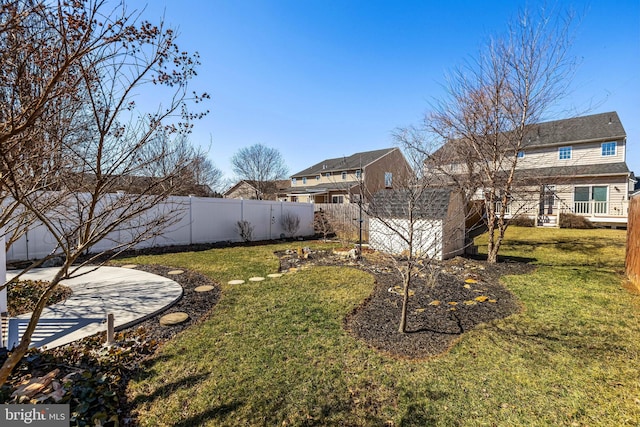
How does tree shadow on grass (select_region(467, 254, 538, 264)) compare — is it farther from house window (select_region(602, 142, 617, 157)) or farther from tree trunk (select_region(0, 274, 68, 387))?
house window (select_region(602, 142, 617, 157))

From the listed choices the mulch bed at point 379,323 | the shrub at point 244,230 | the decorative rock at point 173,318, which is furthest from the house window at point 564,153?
the decorative rock at point 173,318

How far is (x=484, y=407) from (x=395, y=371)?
0.86 meters

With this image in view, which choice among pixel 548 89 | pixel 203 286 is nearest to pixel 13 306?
pixel 203 286

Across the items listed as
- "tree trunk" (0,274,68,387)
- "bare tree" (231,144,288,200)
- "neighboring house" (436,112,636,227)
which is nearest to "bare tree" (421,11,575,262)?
"tree trunk" (0,274,68,387)

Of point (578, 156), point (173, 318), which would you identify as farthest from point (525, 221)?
point (173, 318)

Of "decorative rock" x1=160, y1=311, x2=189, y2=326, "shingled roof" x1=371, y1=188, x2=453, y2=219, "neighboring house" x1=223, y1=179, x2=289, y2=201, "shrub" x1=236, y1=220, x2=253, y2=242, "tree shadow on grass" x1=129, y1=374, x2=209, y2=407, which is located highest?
"neighboring house" x1=223, y1=179, x2=289, y2=201

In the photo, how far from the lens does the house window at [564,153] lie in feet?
58.5

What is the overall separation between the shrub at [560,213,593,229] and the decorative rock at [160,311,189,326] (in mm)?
18550

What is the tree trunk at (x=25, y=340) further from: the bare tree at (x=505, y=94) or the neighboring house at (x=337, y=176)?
the neighboring house at (x=337, y=176)

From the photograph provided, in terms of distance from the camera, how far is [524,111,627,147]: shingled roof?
1684 cm

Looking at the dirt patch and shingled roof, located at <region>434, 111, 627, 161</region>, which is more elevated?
shingled roof, located at <region>434, 111, 627, 161</region>
